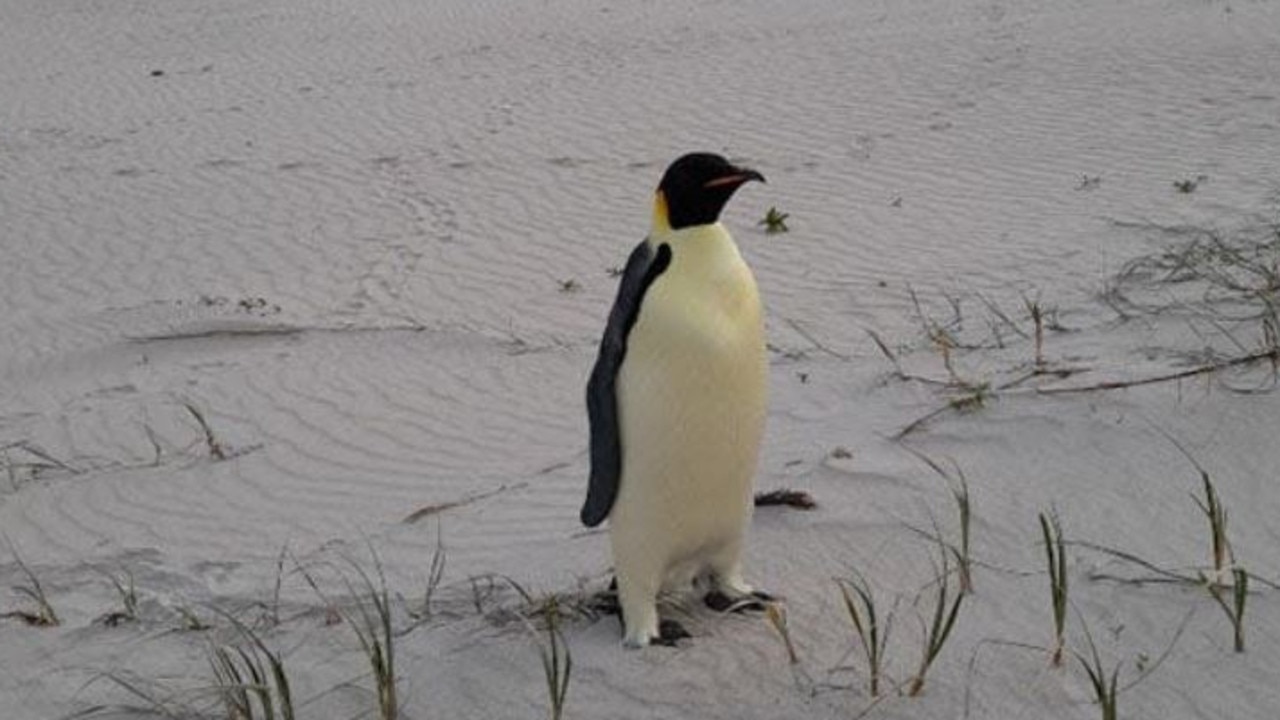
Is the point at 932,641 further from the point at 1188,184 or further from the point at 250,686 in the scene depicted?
the point at 1188,184

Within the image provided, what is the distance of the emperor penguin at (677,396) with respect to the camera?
9.53 ft

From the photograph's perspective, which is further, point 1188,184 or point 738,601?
point 1188,184

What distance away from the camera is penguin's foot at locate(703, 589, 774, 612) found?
10.4 ft

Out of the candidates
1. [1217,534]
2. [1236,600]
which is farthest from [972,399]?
[1236,600]

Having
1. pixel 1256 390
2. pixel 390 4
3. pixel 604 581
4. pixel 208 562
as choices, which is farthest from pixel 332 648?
pixel 390 4

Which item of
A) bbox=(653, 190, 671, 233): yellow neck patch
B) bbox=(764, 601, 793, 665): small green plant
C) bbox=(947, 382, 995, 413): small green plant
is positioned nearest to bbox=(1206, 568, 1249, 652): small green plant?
bbox=(764, 601, 793, 665): small green plant

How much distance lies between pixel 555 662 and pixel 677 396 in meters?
0.60

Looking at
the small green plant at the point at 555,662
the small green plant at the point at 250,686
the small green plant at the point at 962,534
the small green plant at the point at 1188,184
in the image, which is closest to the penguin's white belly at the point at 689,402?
the small green plant at the point at 555,662

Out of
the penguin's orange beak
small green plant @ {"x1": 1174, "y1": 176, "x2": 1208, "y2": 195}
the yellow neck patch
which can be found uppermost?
the penguin's orange beak

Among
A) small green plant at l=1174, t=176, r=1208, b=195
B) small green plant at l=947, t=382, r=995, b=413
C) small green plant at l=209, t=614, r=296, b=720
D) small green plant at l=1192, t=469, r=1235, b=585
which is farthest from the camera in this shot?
small green plant at l=1174, t=176, r=1208, b=195

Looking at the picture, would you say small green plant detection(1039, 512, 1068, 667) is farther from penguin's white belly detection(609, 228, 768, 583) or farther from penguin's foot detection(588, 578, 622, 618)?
penguin's foot detection(588, 578, 622, 618)

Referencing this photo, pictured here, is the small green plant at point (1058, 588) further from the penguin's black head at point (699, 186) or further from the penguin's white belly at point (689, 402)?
the penguin's black head at point (699, 186)

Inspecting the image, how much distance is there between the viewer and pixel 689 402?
293 cm

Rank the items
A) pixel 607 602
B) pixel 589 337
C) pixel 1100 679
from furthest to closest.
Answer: pixel 589 337 < pixel 607 602 < pixel 1100 679
